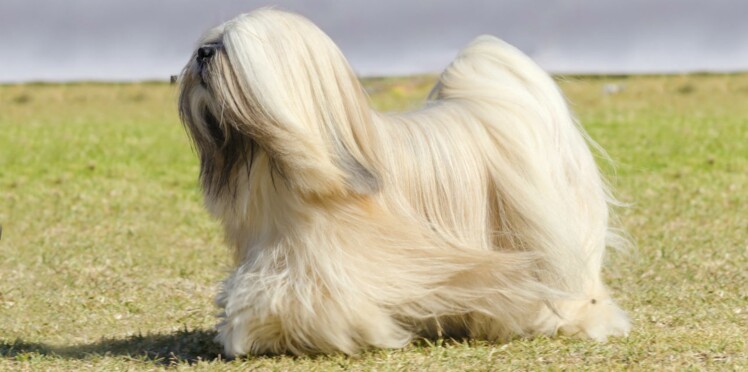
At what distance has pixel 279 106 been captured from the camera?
4.39 meters

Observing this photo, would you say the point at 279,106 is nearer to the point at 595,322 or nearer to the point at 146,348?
the point at 146,348

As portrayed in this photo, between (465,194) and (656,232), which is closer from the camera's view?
(465,194)

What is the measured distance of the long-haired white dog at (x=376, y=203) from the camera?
4.47m

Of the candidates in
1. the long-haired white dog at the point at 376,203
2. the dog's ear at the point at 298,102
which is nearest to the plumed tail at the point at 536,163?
the long-haired white dog at the point at 376,203

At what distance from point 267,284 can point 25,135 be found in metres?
11.1

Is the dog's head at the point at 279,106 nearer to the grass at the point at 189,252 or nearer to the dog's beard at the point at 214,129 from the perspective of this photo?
the dog's beard at the point at 214,129

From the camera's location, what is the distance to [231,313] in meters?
4.71

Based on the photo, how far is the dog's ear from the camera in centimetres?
438

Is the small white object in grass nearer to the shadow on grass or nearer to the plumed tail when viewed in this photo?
the plumed tail

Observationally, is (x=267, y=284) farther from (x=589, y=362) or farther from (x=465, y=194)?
(x=589, y=362)

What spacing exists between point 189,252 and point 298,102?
13.8ft

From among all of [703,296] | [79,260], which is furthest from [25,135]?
[703,296]

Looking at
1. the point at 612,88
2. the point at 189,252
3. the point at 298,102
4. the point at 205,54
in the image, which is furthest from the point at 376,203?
the point at 612,88

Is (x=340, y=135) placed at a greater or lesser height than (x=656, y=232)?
greater
